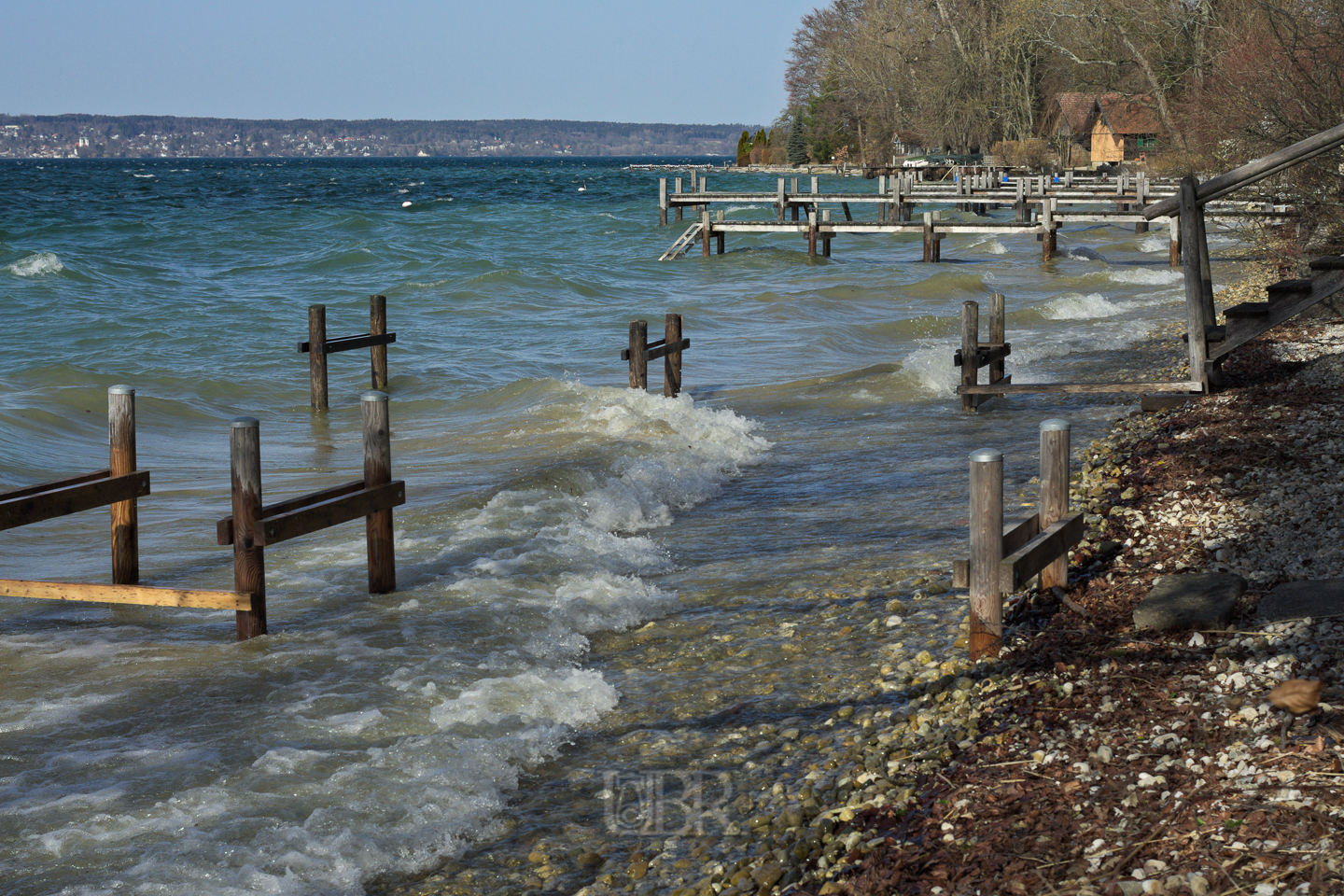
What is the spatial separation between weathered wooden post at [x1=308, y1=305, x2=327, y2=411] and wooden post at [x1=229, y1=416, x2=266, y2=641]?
9.32 m

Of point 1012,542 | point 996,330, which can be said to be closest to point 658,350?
point 996,330

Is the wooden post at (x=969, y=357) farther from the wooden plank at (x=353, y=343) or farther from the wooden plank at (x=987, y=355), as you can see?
the wooden plank at (x=353, y=343)

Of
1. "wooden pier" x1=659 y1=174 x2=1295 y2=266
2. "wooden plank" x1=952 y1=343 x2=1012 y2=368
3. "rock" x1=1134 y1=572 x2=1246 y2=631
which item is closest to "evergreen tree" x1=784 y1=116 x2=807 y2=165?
"wooden pier" x1=659 y1=174 x2=1295 y2=266

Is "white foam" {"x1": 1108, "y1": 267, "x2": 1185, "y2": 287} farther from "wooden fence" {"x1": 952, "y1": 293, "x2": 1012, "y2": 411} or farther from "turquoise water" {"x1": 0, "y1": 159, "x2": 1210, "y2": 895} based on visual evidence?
"wooden fence" {"x1": 952, "y1": 293, "x2": 1012, "y2": 411}

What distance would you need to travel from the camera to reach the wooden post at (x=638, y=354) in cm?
1355

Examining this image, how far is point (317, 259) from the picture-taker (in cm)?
3622

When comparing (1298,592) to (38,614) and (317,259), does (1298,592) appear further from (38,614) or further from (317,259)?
(317,259)

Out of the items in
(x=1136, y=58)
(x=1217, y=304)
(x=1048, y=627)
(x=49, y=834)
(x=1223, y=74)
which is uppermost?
(x=1136, y=58)

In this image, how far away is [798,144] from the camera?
11975 cm

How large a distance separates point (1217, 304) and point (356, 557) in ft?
52.2

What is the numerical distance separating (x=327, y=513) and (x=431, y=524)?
2454mm

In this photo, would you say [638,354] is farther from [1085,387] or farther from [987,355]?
[1085,387]

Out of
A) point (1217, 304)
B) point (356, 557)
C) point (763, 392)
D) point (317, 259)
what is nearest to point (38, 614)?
point (356, 557)

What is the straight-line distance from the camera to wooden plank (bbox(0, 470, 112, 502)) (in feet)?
23.3
